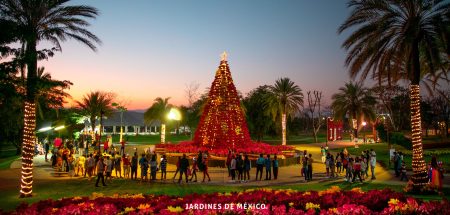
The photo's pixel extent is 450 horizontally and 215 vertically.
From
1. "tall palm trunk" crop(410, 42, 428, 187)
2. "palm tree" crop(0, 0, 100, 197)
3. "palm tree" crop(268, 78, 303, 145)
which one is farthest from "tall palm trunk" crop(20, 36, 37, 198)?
"palm tree" crop(268, 78, 303, 145)

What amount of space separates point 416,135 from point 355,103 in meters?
46.2

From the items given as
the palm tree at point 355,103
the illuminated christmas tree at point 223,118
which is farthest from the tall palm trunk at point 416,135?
the palm tree at point 355,103

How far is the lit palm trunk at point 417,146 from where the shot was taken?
55.4 feet

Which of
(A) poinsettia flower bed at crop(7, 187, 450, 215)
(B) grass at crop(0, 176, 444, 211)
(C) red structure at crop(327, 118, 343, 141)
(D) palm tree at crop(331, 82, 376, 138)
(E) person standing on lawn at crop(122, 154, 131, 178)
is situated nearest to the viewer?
(A) poinsettia flower bed at crop(7, 187, 450, 215)

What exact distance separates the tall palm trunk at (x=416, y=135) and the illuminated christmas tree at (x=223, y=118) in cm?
1553

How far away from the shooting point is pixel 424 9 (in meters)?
17.0

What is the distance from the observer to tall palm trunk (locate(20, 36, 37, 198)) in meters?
16.8

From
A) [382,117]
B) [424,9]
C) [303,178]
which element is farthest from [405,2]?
[382,117]

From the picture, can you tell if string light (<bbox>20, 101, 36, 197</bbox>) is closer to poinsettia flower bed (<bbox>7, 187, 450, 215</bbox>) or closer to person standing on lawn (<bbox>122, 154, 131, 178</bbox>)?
person standing on lawn (<bbox>122, 154, 131, 178</bbox>)

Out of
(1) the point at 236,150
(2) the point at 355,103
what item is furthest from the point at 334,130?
(1) the point at 236,150

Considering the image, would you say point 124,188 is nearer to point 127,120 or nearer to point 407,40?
point 407,40

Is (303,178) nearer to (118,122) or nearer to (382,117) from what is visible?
(382,117)

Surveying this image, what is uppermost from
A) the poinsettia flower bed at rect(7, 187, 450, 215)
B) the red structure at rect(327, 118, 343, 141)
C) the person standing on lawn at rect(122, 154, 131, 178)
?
the red structure at rect(327, 118, 343, 141)

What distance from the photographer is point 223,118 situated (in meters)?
30.8
